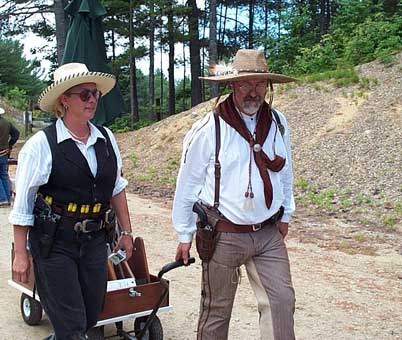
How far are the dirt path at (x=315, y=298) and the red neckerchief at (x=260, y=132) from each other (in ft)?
6.04

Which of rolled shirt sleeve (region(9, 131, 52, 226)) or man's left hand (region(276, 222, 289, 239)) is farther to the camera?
man's left hand (region(276, 222, 289, 239))

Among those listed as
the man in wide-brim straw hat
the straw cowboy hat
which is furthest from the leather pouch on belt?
the straw cowboy hat

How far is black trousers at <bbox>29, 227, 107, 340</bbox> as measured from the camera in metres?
3.50

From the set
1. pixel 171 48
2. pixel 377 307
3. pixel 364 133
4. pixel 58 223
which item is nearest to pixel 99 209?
pixel 58 223

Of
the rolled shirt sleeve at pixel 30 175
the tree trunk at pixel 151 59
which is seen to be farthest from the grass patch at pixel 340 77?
the rolled shirt sleeve at pixel 30 175

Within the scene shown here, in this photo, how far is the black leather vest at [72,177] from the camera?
11.3 feet

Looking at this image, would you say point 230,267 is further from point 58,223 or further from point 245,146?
point 58,223

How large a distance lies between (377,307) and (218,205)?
277 centimetres

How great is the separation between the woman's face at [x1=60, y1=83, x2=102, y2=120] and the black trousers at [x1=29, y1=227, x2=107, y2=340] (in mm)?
656

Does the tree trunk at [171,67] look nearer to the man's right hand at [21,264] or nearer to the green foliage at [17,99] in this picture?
the green foliage at [17,99]

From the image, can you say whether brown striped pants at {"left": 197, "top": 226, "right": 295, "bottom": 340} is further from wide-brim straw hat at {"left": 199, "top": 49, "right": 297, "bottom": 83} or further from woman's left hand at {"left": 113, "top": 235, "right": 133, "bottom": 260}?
wide-brim straw hat at {"left": 199, "top": 49, "right": 297, "bottom": 83}

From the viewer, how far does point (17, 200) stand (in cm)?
343

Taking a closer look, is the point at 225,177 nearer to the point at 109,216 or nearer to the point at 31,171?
the point at 109,216

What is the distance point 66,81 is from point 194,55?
26.2 metres
